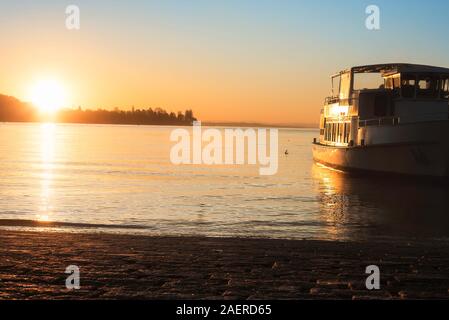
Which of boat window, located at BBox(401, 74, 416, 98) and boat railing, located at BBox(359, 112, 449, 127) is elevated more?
boat window, located at BBox(401, 74, 416, 98)

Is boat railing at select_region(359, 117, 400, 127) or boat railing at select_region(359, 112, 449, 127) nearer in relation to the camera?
boat railing at select_region(359, 112, 449, 127)

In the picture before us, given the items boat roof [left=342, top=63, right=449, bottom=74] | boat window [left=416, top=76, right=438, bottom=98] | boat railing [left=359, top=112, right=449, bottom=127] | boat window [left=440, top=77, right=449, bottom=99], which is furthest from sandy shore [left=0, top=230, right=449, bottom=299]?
boat window [left=440, top=77, right=449, bottom=99]

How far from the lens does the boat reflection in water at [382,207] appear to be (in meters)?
17.1

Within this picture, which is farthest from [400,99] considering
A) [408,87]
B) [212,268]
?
[212,268]

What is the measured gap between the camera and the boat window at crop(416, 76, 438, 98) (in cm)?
4034

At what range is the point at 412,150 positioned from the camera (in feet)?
115

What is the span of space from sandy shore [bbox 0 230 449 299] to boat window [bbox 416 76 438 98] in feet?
105

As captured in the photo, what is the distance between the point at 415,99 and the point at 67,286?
37403mm

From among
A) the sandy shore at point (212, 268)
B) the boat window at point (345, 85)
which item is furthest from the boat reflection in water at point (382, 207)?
the boat window at point (345, 85)

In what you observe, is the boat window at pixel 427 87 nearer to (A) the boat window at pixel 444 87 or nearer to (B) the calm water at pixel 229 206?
(A) the boat window at pixel 444 87

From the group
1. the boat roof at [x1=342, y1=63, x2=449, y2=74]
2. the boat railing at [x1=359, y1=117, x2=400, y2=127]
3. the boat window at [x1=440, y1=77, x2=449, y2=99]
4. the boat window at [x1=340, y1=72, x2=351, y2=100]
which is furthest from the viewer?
the boat window at [x1=340, y1=72, x2=351, y2=100]

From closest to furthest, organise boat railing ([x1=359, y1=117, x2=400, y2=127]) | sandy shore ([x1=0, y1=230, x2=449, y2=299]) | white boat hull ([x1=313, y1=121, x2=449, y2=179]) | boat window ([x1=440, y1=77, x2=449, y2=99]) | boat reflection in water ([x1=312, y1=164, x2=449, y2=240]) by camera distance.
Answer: sandy shore ([x1=0, y1=230, x2=449, y2=299]) → boat reflection in water ([x1=312, y1=164, x2=449, y2=240]) → white boat hull ([x1=313, y1=121, x2=449, y2=179]) → boat railing ([x1=359, y1=117, x2=400, y2=127]) → boat window ([x1=440, y1=77, x2=449, y2=99])

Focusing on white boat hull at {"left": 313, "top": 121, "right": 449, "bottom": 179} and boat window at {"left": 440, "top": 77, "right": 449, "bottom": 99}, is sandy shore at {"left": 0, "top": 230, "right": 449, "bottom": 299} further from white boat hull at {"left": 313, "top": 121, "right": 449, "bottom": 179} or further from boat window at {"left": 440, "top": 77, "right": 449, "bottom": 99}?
boat window at {"left": 440, "top": 77, "right": 449, "bottom": 99}
